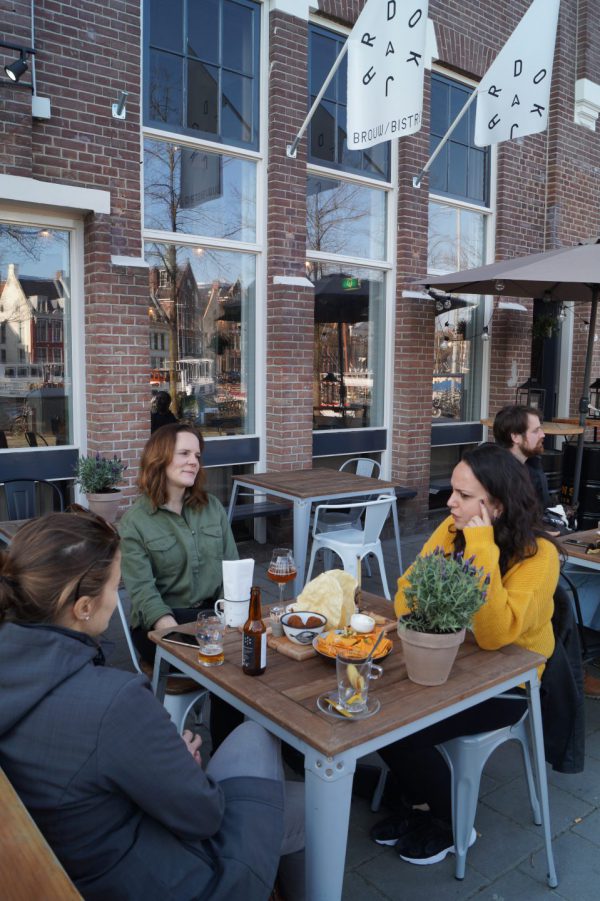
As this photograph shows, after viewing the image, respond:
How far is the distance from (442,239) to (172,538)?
564 centimetres

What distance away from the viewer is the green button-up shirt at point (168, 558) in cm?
294

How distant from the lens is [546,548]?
7.87 ft

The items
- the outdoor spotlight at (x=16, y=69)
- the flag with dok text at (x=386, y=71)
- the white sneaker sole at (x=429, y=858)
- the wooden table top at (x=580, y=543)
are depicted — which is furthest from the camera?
the flag with dok text at (x=386, y=71)

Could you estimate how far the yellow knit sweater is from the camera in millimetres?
2217

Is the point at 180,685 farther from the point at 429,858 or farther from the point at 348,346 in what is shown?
the point at 348,346

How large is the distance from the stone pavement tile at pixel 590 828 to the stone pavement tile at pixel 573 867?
3 centimetres

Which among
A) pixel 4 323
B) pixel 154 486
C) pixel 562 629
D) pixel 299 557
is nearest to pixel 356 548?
pixel 299 557

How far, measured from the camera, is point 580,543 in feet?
12.5

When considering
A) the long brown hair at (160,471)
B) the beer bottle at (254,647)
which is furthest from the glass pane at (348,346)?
the beer bottle at (254,647)

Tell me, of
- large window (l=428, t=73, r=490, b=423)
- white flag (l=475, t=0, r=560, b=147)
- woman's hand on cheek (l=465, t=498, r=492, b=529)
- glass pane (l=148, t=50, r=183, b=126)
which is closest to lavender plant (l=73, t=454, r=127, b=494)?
glass pane (l=148, t=50, r=183, b=126)

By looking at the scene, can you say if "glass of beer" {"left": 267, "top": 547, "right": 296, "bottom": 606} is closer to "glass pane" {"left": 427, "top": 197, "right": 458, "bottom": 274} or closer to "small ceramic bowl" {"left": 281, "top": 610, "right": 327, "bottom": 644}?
"small ceramic bowl" {"left": 281, "top": 610, "right": 327, "bottom": 644}

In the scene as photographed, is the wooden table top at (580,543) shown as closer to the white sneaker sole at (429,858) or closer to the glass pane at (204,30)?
the white sneaker sole at (429,858)

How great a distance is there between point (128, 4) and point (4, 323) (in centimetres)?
251

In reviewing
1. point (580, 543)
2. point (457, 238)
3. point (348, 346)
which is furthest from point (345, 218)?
point (580, 543)
